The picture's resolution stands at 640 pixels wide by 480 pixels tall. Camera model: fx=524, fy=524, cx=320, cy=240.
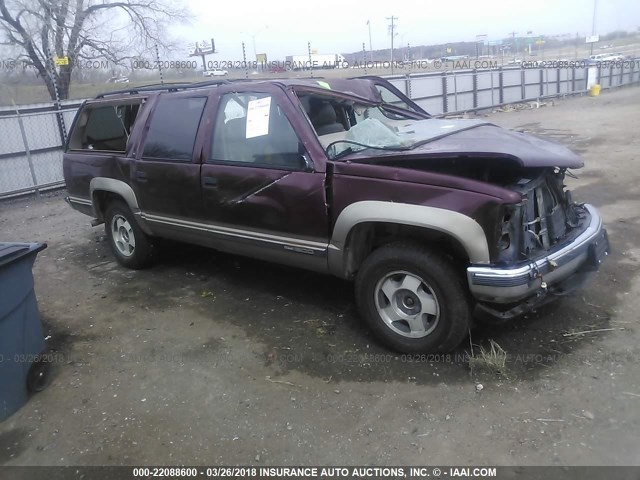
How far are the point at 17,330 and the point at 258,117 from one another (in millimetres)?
2186

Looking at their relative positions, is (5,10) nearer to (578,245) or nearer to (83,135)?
(83,135)

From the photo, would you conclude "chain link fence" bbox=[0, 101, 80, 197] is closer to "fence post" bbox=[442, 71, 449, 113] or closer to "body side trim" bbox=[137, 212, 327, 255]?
"body side trim" bbox=[137, 212, 327, 255]

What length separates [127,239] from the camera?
5.52 meters

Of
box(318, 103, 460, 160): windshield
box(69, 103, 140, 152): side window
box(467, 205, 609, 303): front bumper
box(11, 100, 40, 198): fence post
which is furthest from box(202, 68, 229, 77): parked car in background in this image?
box(467, 205, 609, 303): front bumper

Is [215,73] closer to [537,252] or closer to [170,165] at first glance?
[170,165]

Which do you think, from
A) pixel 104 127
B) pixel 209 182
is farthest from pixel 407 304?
pixel 104 127

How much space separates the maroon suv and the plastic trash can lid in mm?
1397

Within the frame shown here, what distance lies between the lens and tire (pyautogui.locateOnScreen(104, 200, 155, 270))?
5.31 metres

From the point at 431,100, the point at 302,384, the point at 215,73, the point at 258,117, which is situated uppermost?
the point at 215,73

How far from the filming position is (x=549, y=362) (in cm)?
336

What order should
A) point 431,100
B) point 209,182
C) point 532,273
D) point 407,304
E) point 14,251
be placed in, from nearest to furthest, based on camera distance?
point 532,273 < point 14,251 < point 407,304 < point 209,182 < point 431,100

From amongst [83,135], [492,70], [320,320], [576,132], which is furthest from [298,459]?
[492,70]

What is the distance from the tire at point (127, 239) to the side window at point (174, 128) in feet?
2.71

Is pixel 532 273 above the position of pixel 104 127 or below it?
below
